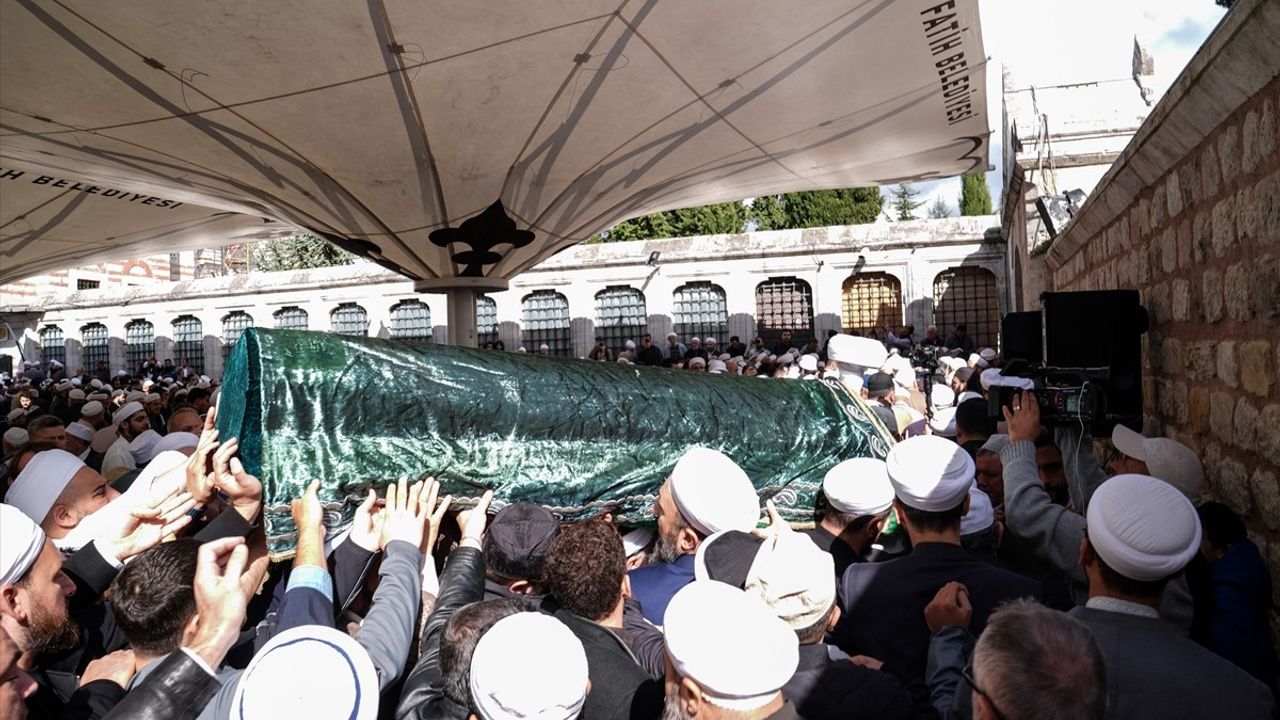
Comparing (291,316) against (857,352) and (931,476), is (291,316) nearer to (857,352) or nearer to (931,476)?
(857,352)

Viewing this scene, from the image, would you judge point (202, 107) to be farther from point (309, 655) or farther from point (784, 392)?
point (309, 655)

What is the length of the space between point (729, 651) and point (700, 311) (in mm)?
20539

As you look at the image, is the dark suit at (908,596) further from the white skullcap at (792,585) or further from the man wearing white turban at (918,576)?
the white skullcap at (792,585)

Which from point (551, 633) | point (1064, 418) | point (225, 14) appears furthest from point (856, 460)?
point (225, 14)

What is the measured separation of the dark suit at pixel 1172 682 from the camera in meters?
1.90

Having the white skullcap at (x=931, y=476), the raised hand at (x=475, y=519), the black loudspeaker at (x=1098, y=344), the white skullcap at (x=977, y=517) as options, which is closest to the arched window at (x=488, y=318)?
the black loudspeaker at (x=1098, y=344)

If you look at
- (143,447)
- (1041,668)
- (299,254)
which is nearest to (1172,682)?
(1041,668)

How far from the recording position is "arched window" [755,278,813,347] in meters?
21.5

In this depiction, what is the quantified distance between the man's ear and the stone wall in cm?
229

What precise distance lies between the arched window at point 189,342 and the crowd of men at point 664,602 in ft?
85.8

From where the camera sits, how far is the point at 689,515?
2.90m

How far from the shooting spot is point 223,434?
9.90 feet

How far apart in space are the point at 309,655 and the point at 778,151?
9.23m

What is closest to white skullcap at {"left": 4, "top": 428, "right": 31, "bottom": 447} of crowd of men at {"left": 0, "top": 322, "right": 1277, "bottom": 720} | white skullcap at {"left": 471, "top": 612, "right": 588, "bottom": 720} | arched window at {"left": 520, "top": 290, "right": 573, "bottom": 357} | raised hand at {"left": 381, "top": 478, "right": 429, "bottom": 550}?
crowd of men at {"left": 0, "top": 322, "right": 1277, "bottom": 720}
